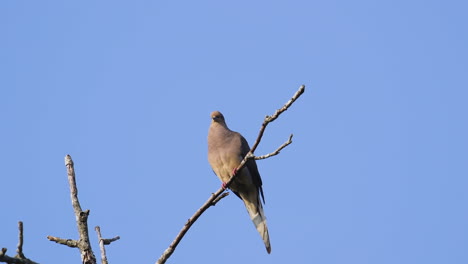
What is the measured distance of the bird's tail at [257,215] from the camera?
6816 millimetres

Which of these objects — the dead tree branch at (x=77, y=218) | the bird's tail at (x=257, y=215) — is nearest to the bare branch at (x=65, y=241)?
the dead tree branch at (x=77, y=218)

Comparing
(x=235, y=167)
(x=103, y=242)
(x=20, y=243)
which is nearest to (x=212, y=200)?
(x=103, y=242)

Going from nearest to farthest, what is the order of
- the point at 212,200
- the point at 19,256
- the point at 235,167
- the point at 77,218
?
the point at 19,256 < the point at 77,218 < the point at 212,200 < the point at 235,167

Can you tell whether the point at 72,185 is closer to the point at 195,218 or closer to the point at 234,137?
the point at 195,218

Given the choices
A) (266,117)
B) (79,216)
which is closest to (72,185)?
(79,216)

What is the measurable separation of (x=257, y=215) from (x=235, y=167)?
620 mm

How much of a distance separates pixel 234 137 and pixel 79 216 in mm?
3967

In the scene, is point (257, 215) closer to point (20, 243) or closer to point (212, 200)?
point (212, 200)

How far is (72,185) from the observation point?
3.82 m

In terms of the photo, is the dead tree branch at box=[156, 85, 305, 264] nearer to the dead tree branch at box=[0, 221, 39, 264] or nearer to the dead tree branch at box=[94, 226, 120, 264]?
the dead tree branch at box=[94, 226, 120, 264]

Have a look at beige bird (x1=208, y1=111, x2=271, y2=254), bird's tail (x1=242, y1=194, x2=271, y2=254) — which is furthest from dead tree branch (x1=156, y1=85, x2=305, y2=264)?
beige bird (x1=208, y1=111, x2=271, y2=254)

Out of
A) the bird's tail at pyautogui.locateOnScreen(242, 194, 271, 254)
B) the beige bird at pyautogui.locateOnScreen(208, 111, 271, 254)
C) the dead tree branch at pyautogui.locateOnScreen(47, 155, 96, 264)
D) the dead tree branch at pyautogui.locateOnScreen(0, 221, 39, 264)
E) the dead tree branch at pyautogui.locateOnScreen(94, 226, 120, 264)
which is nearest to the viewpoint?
the dead tree branch at pyautogui.locateOnScreen(0, 221, 39, 264)

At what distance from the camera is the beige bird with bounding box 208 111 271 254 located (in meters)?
7.36

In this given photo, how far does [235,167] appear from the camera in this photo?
734 cm
